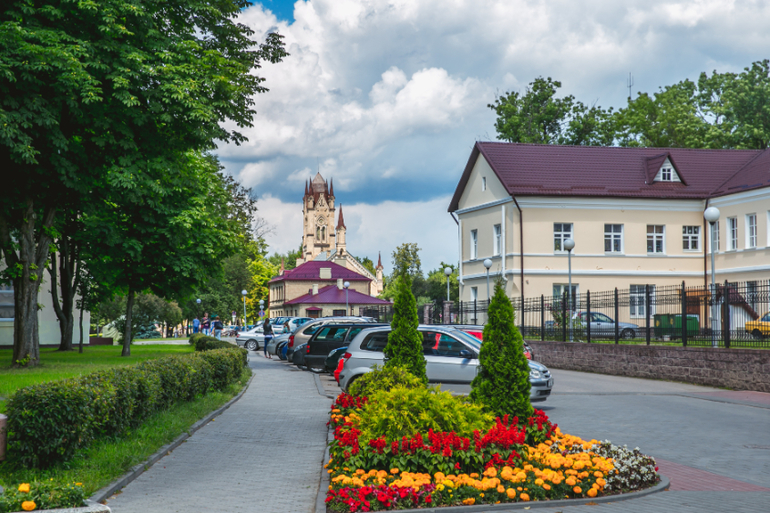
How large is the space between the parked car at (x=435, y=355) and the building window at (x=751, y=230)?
26.4 m

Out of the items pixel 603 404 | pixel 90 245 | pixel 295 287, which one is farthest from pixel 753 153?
pixel 295 287

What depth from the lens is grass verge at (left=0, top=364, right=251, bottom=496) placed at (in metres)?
7.10

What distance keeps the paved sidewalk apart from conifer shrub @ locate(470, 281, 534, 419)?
7.02 ft

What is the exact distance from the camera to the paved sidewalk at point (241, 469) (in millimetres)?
6793

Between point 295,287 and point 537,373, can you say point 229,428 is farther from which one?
point 295,287

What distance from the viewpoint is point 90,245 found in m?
26.1

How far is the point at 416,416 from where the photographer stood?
305 inches

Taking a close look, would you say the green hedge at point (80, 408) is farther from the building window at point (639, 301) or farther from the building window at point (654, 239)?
the building window at point (654, 239)

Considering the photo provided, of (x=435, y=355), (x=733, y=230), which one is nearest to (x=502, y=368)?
(x=435, y=355)

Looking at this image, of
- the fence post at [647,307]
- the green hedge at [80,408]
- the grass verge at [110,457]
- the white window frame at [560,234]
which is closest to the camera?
the grass verge at [110,457]

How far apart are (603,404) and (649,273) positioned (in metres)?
26.4

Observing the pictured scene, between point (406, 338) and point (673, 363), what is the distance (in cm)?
1316

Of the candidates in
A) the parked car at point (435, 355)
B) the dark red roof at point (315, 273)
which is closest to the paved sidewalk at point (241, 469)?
the parked car at point (435, 355)

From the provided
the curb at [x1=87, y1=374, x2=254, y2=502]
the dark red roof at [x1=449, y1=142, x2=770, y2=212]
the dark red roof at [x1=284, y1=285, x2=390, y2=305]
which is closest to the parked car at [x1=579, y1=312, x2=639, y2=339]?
the dark red roof at [x1=449, y1=142, x2=770, y2=212]
